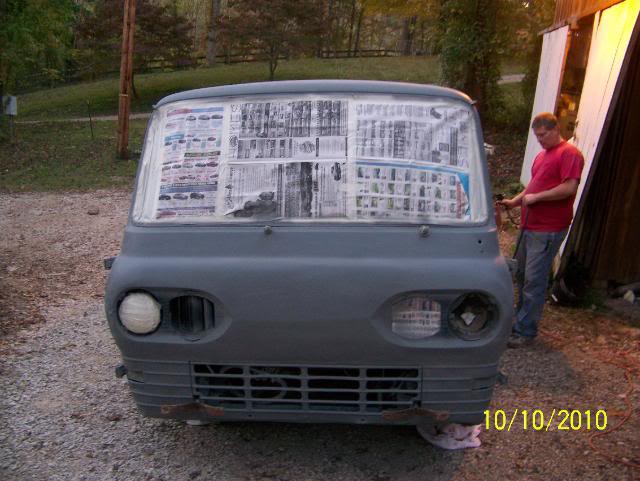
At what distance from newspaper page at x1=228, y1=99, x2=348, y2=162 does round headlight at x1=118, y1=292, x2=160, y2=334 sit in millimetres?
864

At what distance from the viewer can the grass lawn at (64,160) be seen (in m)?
12.8

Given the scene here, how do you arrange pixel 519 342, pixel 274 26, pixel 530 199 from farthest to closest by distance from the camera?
pixel 274 26, pixel 519 342, pixel 530 199

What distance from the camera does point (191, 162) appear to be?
3.42m

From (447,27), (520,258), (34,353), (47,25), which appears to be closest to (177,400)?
(34,353)

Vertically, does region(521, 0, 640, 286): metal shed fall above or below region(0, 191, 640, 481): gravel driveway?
above

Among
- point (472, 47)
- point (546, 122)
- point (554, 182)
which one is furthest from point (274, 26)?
point (554, 182)

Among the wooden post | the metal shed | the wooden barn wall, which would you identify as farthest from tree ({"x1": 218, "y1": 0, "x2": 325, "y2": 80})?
the wooden barn wall

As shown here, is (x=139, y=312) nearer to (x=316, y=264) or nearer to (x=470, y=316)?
(x=316, y=264)

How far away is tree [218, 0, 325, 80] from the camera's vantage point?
2756 cm

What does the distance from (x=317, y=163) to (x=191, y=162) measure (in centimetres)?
68

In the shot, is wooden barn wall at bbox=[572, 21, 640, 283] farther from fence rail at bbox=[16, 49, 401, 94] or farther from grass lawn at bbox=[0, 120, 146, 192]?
fence rail at bbox=[16, 49, 401, 94]

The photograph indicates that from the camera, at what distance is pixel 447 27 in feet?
56.0

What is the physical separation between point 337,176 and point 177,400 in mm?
1402

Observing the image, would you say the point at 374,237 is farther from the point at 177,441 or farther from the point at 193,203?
the point at 177,441
